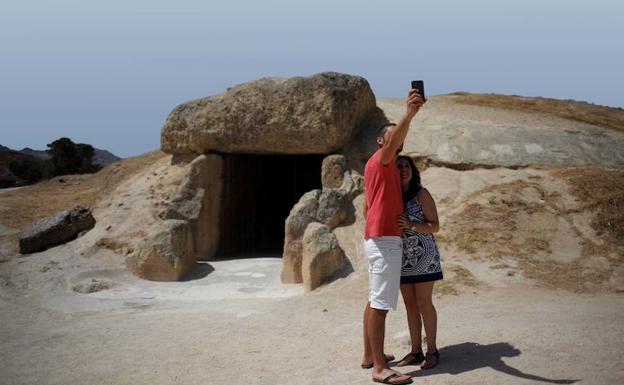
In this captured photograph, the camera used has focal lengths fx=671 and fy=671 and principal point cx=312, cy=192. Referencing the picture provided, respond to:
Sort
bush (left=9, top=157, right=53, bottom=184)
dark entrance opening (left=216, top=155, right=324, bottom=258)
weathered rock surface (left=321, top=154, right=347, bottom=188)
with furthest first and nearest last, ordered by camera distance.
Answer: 1. bush (left=9, top=157, right=53, bottom=184)
2. dark entrance opening (left=216, top=155, right=324, bottom=258)
3. weathered rock surface (left=321, top=154, right=347, bottom=188)

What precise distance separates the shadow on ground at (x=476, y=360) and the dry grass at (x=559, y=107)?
26.1ft

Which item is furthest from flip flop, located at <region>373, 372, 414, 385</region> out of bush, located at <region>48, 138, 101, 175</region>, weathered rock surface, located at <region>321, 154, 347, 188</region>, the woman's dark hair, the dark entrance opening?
bush, located at <region>48, 138, 101, 175</region>

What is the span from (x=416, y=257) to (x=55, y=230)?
7.83 meters

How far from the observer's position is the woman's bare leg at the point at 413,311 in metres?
4.81

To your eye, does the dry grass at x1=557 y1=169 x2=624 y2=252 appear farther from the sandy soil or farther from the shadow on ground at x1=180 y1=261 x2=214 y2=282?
the shadow on ground at x1=180 y1=261 x2=214 y2=282

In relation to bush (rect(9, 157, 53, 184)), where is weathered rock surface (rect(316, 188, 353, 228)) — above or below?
below

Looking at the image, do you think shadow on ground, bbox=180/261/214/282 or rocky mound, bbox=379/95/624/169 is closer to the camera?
shadow on ground, bbox=180/261/214/282

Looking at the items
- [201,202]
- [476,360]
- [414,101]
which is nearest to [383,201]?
[414,101]

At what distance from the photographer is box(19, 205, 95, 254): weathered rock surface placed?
10.7 metres

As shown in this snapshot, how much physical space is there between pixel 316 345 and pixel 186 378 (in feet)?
4.14

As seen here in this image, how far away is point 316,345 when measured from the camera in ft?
19.7

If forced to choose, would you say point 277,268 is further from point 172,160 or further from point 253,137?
point 172,160

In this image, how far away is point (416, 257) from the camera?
471 cm

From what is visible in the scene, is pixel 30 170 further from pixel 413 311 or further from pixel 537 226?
pixel 413 311
